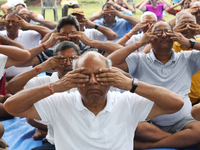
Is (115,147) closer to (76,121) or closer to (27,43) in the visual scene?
(76,121)

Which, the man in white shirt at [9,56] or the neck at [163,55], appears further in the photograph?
the neck at [163,55]

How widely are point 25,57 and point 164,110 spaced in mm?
1634

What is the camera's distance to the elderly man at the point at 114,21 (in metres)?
4.94

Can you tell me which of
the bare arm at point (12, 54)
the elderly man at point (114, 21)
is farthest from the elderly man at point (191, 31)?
the elderly man at point (114, 21)

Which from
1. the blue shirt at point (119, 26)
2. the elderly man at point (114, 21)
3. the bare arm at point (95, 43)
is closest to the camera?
the bare arm at point (95, 43)

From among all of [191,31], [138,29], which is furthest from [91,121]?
[138,29]

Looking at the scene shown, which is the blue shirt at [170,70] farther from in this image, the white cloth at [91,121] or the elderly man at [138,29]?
the elderly man at [138,29]

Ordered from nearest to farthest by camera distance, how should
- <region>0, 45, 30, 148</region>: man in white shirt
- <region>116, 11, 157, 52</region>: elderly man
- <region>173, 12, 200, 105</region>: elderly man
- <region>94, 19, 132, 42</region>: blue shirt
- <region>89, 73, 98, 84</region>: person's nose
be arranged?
<region>89, 73, 98, 84</region>: person's nose → <region>0, 45, 30, 148</region>: man in white shirt → <region>173, 12, 200, 105</region>: elderly man → <region>116, 11, 157, 52</region>: elderly man → <region>94, 19, 132, 42</region>: blue shirt

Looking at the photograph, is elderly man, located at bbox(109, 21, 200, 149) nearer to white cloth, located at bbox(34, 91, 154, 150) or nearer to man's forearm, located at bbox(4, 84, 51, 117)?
white cloth, located at bbox(34, 91, 154, 150)

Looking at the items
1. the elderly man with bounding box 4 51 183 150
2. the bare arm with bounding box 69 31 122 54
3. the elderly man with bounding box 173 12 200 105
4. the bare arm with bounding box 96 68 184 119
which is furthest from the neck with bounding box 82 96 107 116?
the elderly man with bounding box 173 12 200 105

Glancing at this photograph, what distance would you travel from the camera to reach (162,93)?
1677 mm

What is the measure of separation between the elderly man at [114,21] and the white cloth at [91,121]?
349 centimetres

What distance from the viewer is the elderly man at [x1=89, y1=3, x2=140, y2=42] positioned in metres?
4.94

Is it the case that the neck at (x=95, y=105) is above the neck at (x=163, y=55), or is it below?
above
